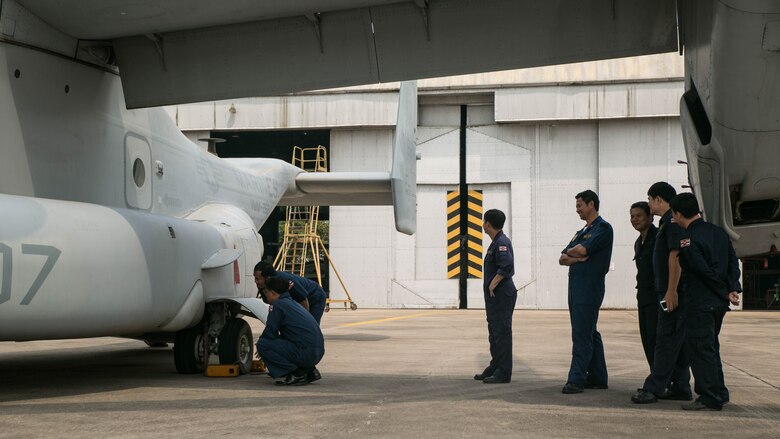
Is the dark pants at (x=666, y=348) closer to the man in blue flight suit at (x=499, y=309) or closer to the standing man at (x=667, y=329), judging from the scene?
the standing man at (x=667, y=329)

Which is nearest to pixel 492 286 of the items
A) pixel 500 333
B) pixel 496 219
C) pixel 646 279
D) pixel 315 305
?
pixel 500 333

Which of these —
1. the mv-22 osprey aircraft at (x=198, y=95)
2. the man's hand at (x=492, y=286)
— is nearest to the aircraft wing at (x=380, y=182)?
the mv-22 osprey aircraft at (x=198, y=95)

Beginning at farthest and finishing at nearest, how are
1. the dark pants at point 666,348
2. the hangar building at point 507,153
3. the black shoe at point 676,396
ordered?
1. the hangar building at point 507,153
2. the black shoe at point 676,396
3. the dark pants at point 666,348

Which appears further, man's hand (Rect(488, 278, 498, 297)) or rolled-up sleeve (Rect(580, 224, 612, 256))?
man's hand (Rect(488, 278, 498, 297))

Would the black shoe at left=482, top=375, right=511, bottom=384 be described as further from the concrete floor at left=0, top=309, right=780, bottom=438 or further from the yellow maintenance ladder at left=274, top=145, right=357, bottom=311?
the yellow maintenance ladder at left=274, top=145, right=357, bottom=311

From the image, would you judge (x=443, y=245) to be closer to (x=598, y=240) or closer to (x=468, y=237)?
(x=468, y=237)

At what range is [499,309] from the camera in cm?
816

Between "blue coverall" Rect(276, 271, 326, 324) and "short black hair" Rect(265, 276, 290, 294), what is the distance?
149 centimetres

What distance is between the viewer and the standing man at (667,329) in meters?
6.44

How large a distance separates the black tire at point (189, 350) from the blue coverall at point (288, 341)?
4.33 feet

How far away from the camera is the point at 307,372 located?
7.99 metres

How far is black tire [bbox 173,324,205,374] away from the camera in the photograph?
907cm

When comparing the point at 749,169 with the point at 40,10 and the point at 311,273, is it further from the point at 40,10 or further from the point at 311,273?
the point at 311,273

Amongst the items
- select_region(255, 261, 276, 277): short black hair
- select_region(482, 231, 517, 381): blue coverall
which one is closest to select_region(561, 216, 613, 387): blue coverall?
select_region(482, 231, 517, 381): blue coverall
